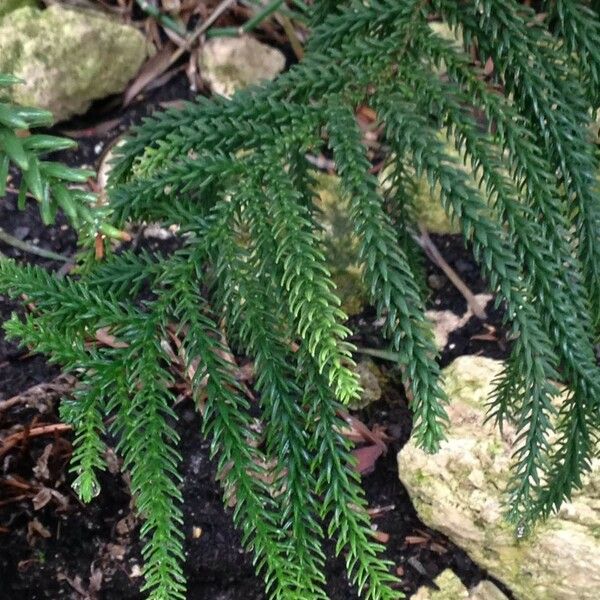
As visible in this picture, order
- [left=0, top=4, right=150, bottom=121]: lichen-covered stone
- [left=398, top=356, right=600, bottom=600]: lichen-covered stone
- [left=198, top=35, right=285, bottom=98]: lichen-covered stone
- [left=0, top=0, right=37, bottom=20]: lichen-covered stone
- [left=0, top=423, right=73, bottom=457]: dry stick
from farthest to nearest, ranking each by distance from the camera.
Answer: [left=198, top=35, right=285, bottom=98]: lichen-covered stone, [left=0, top=0, right=37, bottom=20]: lichen-covered stone, [left=0, top=4, right=150, bottom=121]: lichen-covered stone, [left=0, top=423, right=73, bottom=457]: dry stick, [left=398, top=356, right=600, bottom=600]: lichen-covered stone

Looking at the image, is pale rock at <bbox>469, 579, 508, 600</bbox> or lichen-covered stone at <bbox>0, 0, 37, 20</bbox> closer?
pale rock at <bbox>469, 579, 508, 600</bbox>

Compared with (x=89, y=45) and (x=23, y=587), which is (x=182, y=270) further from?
(x=89, y=45)

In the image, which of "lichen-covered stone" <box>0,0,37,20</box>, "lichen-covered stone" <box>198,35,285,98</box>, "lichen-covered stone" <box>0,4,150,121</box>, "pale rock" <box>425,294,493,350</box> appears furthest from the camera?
"lichen-covered stone" <box>198,35,285,98</box>

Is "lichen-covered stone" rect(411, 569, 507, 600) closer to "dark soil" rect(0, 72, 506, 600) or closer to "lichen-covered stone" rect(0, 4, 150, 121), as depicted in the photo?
"dark soil" rect(0, 72, 506, 600)

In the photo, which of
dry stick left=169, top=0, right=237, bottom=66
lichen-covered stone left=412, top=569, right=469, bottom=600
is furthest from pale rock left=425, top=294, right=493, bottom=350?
dry stick left=169, top=0, right=237, bottom=66

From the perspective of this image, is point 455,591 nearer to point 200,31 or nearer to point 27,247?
point 27,247

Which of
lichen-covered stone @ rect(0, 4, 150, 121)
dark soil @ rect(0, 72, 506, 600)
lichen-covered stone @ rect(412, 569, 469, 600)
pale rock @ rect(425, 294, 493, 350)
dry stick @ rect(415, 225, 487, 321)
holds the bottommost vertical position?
dark soil @ rect(0, 72, 506, 600)

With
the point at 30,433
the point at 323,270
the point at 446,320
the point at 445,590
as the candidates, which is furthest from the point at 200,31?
the point at 445,590
